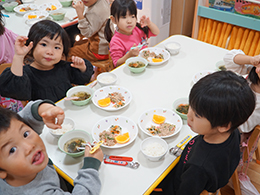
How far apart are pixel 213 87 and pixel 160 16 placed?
308cm

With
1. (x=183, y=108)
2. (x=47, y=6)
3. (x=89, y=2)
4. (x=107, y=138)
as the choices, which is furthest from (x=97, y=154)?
(x=47, y=6)

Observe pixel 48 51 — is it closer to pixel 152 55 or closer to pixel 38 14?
pixel 152 55

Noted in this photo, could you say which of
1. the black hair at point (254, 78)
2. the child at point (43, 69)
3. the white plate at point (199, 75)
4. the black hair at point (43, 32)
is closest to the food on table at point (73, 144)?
the child at point (43, 69)

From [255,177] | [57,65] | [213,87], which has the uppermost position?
[213,87]

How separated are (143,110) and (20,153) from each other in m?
0.86

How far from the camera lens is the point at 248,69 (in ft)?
5.68

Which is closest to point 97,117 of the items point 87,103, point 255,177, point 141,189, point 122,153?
point 87,103

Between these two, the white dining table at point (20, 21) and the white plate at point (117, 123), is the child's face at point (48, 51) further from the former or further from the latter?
the white dining table at point (20, 21)

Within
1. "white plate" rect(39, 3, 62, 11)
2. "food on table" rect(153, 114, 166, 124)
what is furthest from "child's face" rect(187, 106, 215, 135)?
"white plate" rect(39, 3, 62, 11)

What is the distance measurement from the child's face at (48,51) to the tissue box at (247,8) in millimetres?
2268

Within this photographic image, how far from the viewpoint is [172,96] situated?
168cm

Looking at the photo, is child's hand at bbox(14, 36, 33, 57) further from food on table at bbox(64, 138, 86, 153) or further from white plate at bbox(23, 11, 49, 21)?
white plate at bbox(23, 11, 49, 21)

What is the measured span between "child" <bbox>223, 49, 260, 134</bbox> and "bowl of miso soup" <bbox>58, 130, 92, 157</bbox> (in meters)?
1.02

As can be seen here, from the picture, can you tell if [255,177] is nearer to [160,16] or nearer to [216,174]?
[216,174]
